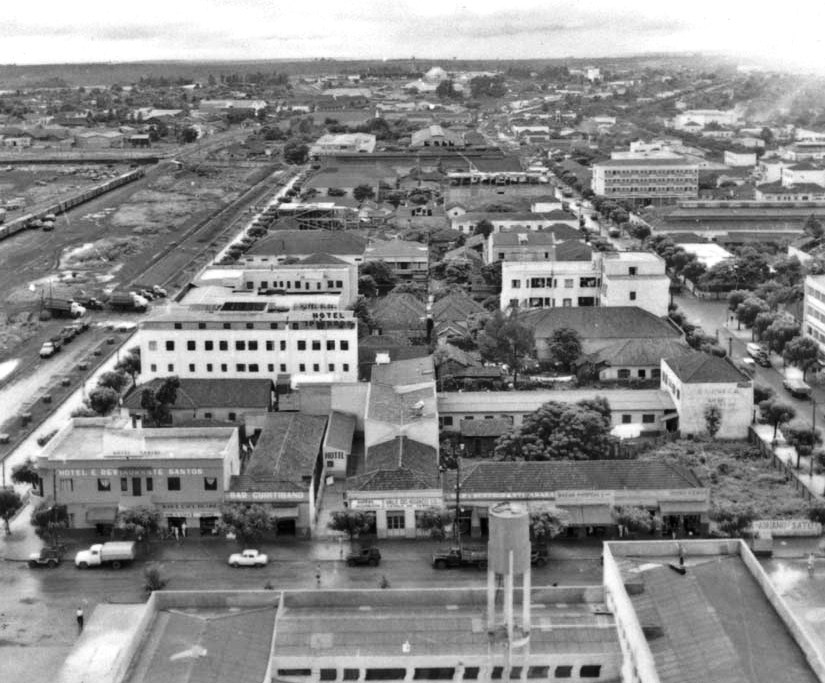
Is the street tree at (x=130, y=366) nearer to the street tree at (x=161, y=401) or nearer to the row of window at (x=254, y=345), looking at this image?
the row of window at (x=254, y=345)

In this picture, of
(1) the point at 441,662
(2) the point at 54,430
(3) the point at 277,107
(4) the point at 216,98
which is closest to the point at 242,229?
(2) the point at 54,430

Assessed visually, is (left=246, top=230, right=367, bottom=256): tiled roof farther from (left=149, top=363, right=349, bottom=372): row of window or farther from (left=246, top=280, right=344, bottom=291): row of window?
(left=149, top=363, right=349, bottom=372): row of window

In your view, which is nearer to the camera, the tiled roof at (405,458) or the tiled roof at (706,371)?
the tiled roof at (405,458)

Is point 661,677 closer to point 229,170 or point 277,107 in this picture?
point 229,170

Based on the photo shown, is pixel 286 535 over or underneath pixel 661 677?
underneath

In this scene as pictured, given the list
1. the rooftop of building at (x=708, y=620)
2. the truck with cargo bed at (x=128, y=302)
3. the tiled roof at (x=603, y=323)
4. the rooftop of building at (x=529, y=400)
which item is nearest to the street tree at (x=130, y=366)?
the rooftop of building at (x=529, y=400)

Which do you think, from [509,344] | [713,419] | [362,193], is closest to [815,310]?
[713,419]
